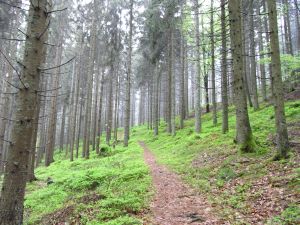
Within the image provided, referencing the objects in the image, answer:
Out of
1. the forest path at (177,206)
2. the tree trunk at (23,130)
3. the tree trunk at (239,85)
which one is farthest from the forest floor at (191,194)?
the tree trunk at (23,130)

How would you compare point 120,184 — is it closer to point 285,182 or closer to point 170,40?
point 285,182

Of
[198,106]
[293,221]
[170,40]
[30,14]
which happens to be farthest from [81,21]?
[293,221]

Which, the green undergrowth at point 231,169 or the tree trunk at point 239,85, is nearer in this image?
the green undergrowth at point 231,169

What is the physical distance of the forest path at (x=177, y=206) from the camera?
517 cm

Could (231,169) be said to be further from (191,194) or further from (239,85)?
(239,85)

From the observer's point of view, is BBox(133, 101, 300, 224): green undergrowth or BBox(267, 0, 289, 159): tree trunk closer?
BBox(133, 101, 300, 224): green undergrowth

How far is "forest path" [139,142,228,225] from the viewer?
5169mm

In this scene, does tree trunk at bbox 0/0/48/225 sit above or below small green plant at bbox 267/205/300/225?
above

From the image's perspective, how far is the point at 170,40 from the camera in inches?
959

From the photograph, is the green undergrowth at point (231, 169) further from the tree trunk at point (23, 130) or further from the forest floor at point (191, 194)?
the tree trunk at point (23, 130)

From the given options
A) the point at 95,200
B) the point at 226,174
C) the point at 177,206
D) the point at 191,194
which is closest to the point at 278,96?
the point at 226,174

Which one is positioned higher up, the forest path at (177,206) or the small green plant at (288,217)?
the small green plant at (288,217)

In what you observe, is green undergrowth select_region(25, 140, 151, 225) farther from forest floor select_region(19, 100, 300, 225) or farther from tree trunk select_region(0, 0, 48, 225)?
tree trunk select_region(0, 0, 48, 225)

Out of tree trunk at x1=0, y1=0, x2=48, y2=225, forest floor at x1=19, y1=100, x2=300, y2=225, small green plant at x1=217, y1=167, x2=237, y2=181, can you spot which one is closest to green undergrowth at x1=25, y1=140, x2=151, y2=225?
forest floor at x1=19, y1=100, x2=300, y2=225
